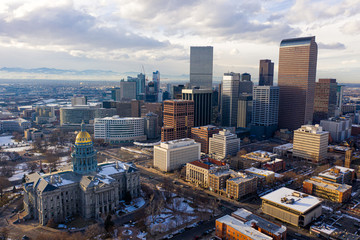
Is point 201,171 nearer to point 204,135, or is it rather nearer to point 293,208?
point 293,208

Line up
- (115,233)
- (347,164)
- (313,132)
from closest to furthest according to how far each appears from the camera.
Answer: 1. (115,233)
2. (347,164)
3. (313,132)

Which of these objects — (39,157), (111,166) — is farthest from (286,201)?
(39,157)

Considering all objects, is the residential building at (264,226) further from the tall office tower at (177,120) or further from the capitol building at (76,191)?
the tall office tower at (177,120)

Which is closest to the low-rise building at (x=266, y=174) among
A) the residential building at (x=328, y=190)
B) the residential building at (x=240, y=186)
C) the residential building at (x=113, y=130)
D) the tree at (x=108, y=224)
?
the residential building at (x=240, y=186)

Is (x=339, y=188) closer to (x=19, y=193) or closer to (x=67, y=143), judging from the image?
(x=19, y=193)

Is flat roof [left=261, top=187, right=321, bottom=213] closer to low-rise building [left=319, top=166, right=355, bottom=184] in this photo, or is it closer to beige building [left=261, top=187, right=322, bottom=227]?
beige building [left=261, top=187, right=322, bottom=227]
